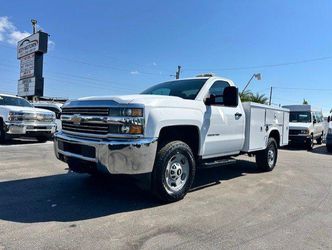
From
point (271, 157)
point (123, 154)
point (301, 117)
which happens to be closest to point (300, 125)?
point (301, 117)

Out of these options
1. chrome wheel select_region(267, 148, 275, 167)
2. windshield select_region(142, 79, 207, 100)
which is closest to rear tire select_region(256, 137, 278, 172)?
chrome wheel select_region(267, 148, 275, 167)

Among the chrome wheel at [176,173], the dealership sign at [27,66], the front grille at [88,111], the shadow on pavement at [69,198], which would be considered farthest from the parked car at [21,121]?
the dealership sign at [27,66]

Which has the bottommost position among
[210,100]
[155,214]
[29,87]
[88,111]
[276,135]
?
[155,214]

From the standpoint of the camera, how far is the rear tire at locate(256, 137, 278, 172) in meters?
7.64

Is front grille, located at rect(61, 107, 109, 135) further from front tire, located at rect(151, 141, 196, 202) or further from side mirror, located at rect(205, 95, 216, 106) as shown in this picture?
side mirror, located at rect(205, 95, 216, 106)

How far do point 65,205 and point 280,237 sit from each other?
2.88 meters

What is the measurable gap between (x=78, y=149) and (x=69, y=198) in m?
0.81

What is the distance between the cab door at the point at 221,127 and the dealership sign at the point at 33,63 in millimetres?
18590

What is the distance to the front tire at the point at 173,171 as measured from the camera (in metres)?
4.43

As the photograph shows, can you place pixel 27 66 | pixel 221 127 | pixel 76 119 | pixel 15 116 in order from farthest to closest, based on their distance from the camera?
pixel 27 66, pixel 15 116, pixel 221 127, pixel 76 119

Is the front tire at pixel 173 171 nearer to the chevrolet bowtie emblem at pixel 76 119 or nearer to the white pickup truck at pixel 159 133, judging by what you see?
the white pickup truck at pixel 159 133

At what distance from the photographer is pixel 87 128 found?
4.53 m

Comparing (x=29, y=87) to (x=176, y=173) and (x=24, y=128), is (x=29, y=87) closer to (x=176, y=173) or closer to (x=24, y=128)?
(x=24, y=128)

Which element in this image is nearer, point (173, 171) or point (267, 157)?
point (173, 171)
